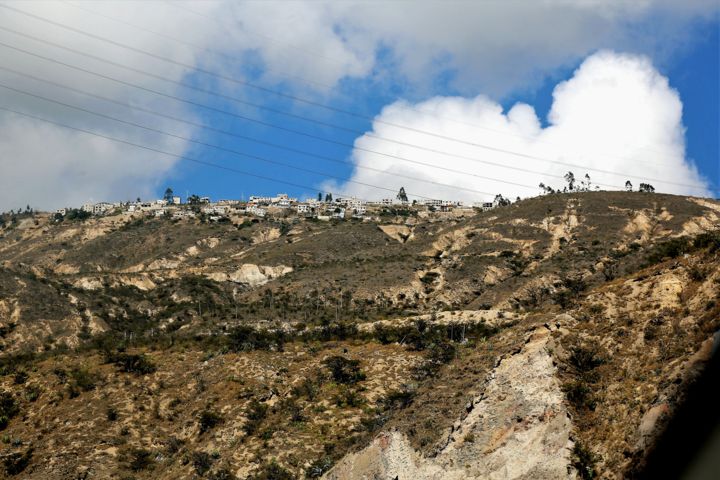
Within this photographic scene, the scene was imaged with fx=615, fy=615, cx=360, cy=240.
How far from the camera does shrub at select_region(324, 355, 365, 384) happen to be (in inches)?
1768

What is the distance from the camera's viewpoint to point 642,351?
26.0 metres

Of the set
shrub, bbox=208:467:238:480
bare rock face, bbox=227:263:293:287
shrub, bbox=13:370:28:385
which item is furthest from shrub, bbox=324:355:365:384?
bare rock face, bbox=227:263:293:287

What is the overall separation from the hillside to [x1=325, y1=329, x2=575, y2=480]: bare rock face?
0.30 ft

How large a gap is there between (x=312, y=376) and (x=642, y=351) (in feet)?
85.6

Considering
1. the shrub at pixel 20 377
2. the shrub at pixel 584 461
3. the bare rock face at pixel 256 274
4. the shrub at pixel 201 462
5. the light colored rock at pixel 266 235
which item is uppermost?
the light colored rock at pixel 266 235

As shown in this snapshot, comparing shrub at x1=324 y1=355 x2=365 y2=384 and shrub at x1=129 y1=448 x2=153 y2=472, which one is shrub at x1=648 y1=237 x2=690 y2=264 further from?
shrub at x1=129 y1=448 x2=153 y2=472

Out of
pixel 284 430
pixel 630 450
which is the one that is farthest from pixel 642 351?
pixel 284 430

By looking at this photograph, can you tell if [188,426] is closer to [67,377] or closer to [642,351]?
[67,377]

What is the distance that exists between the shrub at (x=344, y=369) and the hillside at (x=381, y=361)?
0.22 m

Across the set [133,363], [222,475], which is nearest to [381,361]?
[222,475]

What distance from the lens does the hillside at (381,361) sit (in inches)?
998

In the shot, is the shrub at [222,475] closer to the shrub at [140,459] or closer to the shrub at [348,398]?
the shrub at [140,459]

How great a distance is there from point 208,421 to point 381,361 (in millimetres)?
13655

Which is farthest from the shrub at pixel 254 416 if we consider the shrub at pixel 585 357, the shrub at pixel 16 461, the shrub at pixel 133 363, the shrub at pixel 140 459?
the shrub at pixel 585 357
